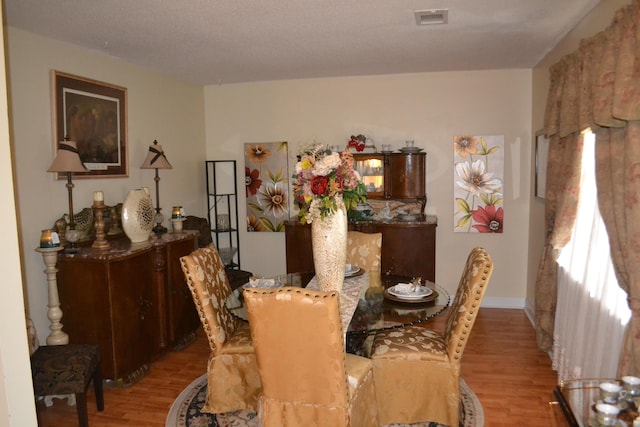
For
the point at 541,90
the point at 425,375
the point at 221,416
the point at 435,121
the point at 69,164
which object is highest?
the point at 541,90

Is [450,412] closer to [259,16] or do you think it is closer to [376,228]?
[376,228]

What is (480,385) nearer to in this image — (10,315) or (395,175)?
(395,175)

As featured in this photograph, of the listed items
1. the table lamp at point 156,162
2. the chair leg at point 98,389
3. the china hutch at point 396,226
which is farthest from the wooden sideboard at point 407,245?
the chair leg at point 98,389

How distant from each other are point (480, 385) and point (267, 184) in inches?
125

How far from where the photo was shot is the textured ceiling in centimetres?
288

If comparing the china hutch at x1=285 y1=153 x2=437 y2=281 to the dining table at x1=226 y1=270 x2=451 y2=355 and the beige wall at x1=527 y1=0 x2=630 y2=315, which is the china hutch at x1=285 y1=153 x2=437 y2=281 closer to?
the beige wall at x1=527 y1=0 x2=630 y2=315

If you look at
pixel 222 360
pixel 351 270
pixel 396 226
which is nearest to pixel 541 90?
pixel 396 226

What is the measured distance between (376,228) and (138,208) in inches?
90.2

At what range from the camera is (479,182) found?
5.04 meters

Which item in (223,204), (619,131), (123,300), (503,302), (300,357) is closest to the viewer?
(300,357)

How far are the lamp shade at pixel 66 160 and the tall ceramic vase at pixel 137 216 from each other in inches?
18.8

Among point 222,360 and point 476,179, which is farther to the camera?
point 476,179

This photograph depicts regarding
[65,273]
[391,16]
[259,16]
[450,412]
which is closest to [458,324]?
[450,412]

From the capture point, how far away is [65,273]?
3246 millimetres
